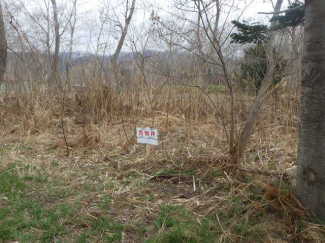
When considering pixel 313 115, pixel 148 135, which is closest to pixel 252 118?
pixel 313 115

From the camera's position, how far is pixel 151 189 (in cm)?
354

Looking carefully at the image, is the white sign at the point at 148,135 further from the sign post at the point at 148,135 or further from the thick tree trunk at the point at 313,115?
the thick tree trunk at the point at 313,115

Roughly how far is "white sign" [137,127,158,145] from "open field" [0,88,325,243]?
241 millimetres

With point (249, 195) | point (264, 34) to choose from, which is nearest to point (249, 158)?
point (249, 195)

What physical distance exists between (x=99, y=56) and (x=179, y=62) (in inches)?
56.4

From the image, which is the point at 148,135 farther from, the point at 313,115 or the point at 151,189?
the point at 313,115

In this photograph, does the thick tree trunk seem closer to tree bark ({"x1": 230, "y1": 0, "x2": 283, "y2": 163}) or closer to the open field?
the open field

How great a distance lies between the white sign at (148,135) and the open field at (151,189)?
241mm

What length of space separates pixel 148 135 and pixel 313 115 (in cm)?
214

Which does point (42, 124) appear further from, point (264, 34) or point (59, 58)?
point (264, 34)

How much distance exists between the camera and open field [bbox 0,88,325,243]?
2.68 meters

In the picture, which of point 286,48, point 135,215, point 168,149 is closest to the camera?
point 135,215

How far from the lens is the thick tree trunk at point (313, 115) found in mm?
2416

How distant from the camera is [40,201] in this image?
11.0ft
